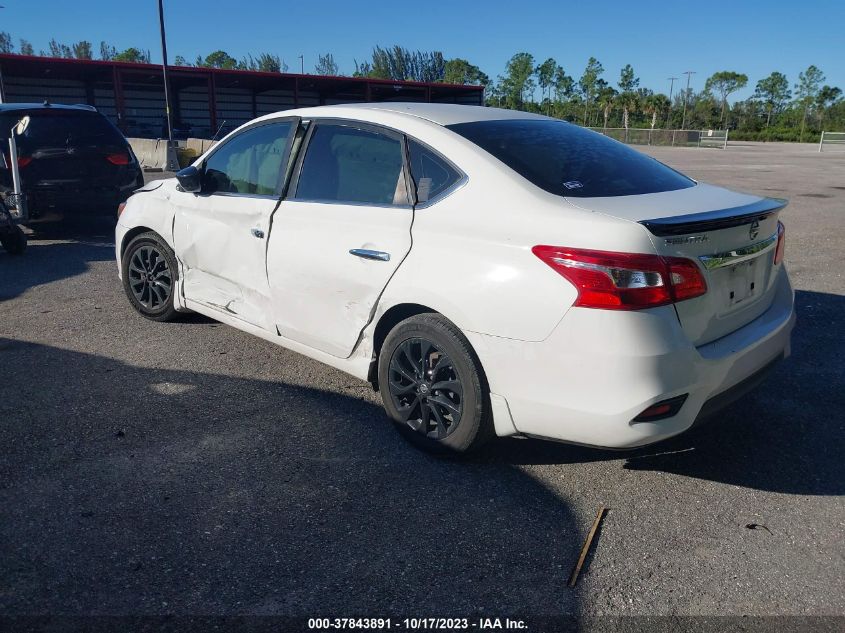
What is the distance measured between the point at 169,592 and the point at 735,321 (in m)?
2.55

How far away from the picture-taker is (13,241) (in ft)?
27.3

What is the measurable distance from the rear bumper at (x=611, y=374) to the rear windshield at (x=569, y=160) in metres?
0.73

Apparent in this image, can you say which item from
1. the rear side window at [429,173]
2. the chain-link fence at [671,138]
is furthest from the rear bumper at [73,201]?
the chain-link fence at [671,138]

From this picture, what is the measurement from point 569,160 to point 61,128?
7.83m

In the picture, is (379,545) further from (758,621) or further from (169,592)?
(758,621)

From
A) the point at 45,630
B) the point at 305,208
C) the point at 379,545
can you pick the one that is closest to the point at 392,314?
the point at 305,208

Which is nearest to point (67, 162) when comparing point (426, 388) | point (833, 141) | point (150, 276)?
point (150, 276)

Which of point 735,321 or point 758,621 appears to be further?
point 735,321

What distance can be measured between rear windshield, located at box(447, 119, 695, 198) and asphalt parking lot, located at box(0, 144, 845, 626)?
1.33m

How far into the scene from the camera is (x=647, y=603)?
2502 millimetres

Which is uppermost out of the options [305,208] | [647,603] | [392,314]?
[305,208]

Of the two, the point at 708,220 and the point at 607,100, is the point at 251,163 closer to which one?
the point at 708,220

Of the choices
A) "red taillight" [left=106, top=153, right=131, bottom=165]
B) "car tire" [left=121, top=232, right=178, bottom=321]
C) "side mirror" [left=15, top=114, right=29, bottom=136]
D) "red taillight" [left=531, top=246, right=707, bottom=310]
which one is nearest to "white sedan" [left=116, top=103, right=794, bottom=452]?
"red taillight" [left=531, top=246, right=707, bottom=310]

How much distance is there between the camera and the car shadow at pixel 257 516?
2.52 m
